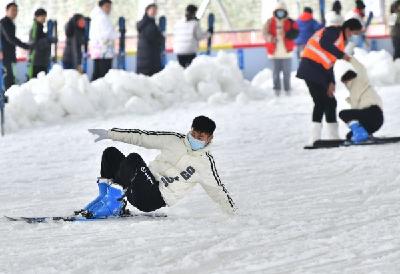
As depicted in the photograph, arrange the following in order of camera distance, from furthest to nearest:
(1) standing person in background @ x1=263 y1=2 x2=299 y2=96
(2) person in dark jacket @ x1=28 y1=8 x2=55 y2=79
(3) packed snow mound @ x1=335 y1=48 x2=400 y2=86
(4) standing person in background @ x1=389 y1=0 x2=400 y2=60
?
(4) standing person in background @ x1=389 y1=0 x2=400 y2=60 < (3) packed snow mound @ x1=335 y1=48 x2=400 y2=86 < (1) standing person in background @ x1=263 y1=2 x2=299 y2=96 < (2) person in dark jacket @ x1=28 y1=8 x2=55 y2=79

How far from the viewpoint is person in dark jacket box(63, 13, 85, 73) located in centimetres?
1339

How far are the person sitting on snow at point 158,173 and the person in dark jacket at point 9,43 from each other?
7026 millimetres

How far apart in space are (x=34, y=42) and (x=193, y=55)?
2731 mm

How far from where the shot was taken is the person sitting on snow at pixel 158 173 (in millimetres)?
5508

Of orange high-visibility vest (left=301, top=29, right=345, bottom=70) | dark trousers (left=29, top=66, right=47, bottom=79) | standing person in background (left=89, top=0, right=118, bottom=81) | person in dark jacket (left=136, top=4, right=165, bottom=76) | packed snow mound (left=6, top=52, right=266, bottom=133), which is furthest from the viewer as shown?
person in dark jacket (left=136, top=4, right=165, bottom=76)

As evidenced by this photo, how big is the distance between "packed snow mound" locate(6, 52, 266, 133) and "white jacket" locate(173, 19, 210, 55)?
30 cm

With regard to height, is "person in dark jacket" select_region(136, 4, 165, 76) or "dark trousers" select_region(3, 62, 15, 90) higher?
"person in dark jacket" select_region(136, 4, 165, 76)

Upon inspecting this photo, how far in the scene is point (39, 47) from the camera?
12.8 m

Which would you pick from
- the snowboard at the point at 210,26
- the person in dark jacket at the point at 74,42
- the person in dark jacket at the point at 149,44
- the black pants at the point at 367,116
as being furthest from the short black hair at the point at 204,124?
the snowboard at the point at 210,26

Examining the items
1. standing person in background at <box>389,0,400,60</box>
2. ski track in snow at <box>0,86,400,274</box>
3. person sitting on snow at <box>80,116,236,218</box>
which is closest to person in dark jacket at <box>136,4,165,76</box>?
standing person in background at <box>389,0,400,60</box>

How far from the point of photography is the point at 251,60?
666 inches

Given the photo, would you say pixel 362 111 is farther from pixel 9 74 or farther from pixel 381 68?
pixel 381 68

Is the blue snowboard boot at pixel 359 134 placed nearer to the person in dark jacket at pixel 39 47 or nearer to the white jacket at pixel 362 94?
the white jacket at pixel 362 94

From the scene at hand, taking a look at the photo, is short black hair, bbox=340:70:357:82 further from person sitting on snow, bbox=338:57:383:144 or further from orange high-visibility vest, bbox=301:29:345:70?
orange high-visibility vest, bbox=301:29:345:70
